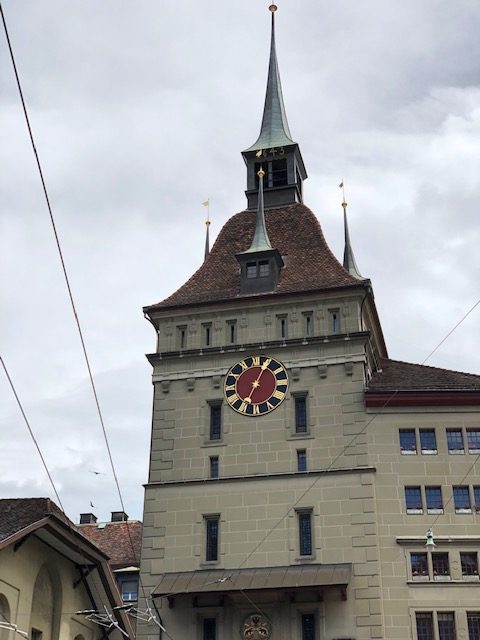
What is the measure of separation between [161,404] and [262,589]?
9.62 metres

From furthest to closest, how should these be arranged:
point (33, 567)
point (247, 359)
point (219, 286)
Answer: point (219, 286) < point (247, 359) < point (33, 567)

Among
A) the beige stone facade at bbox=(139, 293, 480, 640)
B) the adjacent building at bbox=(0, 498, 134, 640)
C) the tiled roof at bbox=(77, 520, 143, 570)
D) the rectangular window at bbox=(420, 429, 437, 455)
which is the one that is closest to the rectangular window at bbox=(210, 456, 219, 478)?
the beige stone facade at bbox=(139, 293, 480, 640)

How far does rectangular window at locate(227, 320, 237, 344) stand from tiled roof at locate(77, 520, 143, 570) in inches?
368

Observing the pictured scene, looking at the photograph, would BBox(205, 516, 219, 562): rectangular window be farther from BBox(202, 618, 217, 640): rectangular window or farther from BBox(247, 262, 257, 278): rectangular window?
BBox(247, 262, 257, 278): rectangular window

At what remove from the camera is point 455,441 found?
3969 cm

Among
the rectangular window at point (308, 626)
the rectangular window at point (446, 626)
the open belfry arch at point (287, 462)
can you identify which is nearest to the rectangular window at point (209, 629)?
the open belfry arch at point (287, 462)

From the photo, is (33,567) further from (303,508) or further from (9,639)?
(303,508)

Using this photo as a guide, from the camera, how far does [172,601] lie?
3872 centimetres

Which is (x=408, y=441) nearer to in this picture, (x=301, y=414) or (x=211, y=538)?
(x=301, y=414)

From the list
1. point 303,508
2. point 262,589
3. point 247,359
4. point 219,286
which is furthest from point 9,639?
point 219,286

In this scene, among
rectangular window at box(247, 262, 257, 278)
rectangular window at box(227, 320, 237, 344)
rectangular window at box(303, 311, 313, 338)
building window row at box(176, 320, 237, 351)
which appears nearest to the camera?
rectangular window at box(303, 311, 313, 338)

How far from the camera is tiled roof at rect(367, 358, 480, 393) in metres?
40.5

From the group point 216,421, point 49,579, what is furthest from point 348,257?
point 49,579

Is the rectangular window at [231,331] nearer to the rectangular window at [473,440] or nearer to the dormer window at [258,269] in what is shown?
the dormer window at [258,269]
